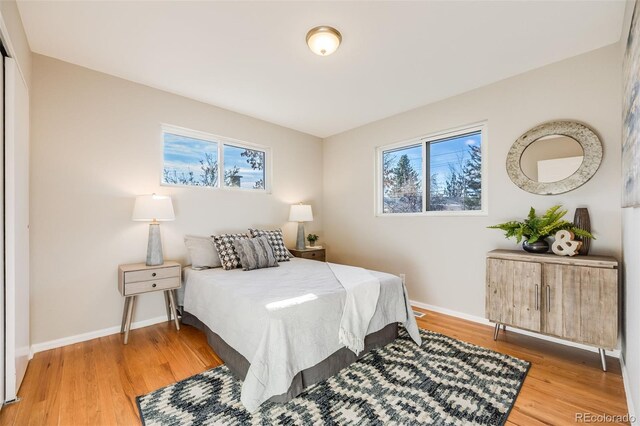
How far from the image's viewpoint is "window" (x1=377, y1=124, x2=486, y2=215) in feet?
10.5

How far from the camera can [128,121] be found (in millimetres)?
2957

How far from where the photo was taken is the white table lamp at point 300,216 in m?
4.18

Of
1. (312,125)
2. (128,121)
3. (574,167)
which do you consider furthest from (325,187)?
(574,167)

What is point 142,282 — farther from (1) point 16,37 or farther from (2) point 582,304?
(2) point 582,304

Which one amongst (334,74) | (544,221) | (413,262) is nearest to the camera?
(544,221)

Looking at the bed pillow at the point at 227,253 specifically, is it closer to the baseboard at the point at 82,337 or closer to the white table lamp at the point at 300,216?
the baseboard at the point at 82,337

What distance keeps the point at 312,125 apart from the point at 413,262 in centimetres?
248

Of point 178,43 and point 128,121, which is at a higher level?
point 178,43

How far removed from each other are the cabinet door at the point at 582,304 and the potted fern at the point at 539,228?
0.81 ft

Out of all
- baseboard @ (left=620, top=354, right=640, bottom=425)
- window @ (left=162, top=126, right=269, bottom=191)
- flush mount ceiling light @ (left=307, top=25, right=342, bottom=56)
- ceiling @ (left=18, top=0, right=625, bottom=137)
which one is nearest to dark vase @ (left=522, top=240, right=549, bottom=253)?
baseboard @ (left=620, top=354, right=640, bottom=425)

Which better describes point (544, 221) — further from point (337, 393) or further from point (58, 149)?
point (58, 149)

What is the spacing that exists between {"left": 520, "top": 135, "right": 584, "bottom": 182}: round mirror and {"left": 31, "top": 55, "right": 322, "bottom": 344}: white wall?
3.53m

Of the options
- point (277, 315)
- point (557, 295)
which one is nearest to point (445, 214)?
point (557, 295)

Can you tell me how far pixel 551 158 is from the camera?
2594 mm
